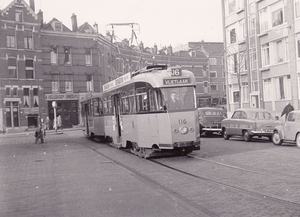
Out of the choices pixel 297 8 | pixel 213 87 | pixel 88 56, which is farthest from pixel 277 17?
pixel 213 87

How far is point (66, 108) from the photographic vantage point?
4794cm

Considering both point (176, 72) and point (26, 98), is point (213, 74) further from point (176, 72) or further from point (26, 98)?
point (176, 72)

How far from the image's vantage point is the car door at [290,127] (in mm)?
15875

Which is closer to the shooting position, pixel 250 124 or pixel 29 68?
pixel 250 124

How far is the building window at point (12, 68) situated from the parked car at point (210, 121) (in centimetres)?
2757

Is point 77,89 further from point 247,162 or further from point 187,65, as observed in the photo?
point 247,162

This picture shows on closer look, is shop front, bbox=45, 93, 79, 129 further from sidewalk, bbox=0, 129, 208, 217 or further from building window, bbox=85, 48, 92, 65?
sidewalk, bbox=0, 129, 208, 217

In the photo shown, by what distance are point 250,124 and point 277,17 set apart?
47.2 feet

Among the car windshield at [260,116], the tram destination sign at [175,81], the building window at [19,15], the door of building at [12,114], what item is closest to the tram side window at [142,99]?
the tram destination sign at [175,81]

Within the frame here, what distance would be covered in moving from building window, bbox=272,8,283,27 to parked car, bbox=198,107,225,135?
34.9 ft

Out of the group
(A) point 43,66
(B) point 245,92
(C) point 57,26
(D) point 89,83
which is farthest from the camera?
(D) point 89,83

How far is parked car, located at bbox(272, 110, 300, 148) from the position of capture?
619 inches

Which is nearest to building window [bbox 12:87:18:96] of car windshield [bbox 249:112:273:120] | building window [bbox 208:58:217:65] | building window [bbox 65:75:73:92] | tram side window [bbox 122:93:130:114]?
building window [bbox 65:75:73:92]

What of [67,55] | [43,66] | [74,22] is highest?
[74,22]
